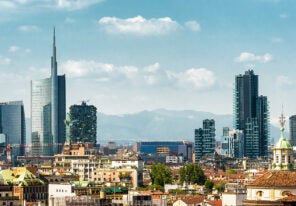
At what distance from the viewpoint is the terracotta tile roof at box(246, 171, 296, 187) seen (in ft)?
211

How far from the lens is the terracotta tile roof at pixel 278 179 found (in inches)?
2537

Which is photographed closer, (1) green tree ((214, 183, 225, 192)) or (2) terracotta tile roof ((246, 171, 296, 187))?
(2) terracotta tile roof ((246, 171, 296, 187))

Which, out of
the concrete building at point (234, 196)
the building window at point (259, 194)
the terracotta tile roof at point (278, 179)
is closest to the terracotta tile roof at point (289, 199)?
the terracotta tile roof at point (278, 179)

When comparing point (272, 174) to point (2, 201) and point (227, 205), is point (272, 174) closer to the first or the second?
point (227, 205)

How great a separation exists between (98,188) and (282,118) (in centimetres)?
9040

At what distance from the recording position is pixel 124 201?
103m

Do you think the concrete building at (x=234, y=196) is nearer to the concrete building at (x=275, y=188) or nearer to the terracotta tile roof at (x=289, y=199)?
the concrete building at (x=275, y=188)

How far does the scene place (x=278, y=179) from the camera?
65125 mm

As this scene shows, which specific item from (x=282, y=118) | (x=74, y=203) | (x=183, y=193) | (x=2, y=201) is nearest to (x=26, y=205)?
(x=2, y=201)

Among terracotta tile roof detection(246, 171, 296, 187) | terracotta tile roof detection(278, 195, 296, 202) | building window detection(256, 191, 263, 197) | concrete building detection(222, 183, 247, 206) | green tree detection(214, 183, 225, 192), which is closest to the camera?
terracotta tile roof detection(278, 195, 296, 202)

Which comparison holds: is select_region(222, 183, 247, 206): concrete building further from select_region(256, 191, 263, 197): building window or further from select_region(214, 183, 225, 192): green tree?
select_region(214, 183, 225, 192): green tree

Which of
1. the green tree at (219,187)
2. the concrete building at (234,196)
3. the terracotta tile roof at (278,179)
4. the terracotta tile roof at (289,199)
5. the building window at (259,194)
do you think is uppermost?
the terracotta tile roof at (278,179)

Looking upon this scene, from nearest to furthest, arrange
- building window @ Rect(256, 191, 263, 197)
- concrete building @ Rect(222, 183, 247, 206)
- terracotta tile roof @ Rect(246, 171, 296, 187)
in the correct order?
1. terracotta tile roof @ Rect(246, 171, 296, 187)
2. building window @ Rect(256, 191, 263, 197)
3. concrete building @ Rect(222, 183, 247, 206)

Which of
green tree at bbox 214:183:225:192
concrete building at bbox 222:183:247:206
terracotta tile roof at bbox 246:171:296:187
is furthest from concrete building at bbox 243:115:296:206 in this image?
green tree at bbox 214:183:225:192
